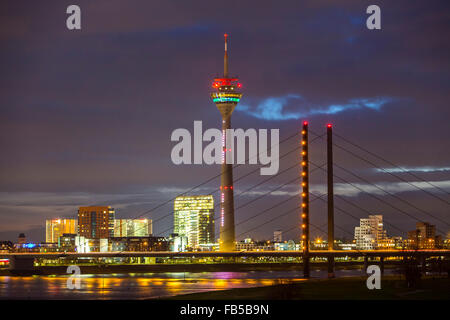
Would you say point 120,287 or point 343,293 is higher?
point 343,293

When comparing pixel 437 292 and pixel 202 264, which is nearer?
pixel 437 292

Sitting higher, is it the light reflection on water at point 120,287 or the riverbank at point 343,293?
the riverbank at point 343,293

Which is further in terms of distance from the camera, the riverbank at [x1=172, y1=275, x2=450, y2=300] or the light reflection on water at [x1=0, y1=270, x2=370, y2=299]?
the light reflection on water at [x1=0, y1=270, x2=370, y2=299]

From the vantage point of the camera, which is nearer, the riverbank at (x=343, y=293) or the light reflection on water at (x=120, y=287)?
the riverbank at (x=343, y=293)

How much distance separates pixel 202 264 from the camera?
169m

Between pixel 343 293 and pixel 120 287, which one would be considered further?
pixel 120 287

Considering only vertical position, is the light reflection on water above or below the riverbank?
below

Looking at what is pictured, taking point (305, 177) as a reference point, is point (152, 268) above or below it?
below
